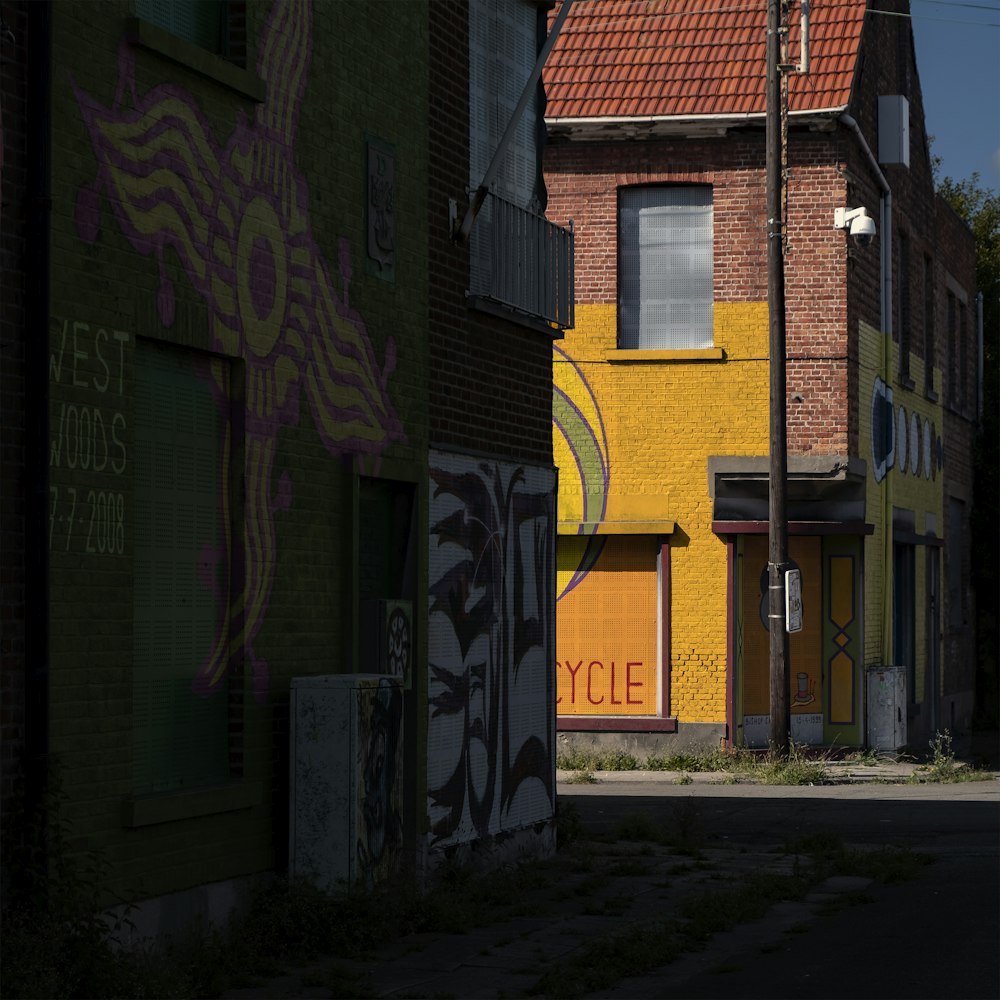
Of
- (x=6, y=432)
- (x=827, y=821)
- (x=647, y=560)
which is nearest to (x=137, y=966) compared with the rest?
(x=6, y=432)

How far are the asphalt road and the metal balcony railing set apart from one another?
459cm

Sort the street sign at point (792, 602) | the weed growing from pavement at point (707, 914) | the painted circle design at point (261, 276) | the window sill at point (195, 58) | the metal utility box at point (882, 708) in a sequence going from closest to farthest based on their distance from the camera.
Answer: the window sill at point (195, 58) → the weed growing from pavement at point (707, 914) → the painted circle design at point (261, 276) → the street sign at point (792, 602) → the metal utility box at point (882, 708)

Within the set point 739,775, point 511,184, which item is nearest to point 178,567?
point 511,184

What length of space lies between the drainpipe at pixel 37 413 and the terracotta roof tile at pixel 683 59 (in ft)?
53.7

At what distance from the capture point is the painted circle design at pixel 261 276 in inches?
406

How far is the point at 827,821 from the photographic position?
17.7 meters

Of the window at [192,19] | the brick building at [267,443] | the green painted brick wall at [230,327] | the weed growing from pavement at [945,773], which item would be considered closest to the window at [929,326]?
the weed growing from pavement at [945,773]

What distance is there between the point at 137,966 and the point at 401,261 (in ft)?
18.1

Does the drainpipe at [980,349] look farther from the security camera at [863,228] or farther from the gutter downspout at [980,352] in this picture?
the security camera at [863,228]

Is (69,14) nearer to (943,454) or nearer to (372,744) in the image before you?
(372,744)

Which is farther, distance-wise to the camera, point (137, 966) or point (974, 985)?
point (974, 985)

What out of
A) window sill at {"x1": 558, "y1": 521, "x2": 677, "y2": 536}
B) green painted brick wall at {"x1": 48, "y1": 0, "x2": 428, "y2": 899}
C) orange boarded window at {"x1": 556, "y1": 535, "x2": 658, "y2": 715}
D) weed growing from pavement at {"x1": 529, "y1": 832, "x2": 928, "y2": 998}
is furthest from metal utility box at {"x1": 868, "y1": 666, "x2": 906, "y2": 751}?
green painted brick wall at {"x1": 48, "y1": 0, "x2": 428, "y2": 899}

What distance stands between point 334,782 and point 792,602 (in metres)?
12.8

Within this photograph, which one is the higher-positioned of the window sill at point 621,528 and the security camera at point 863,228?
the security camera at point 863,228
